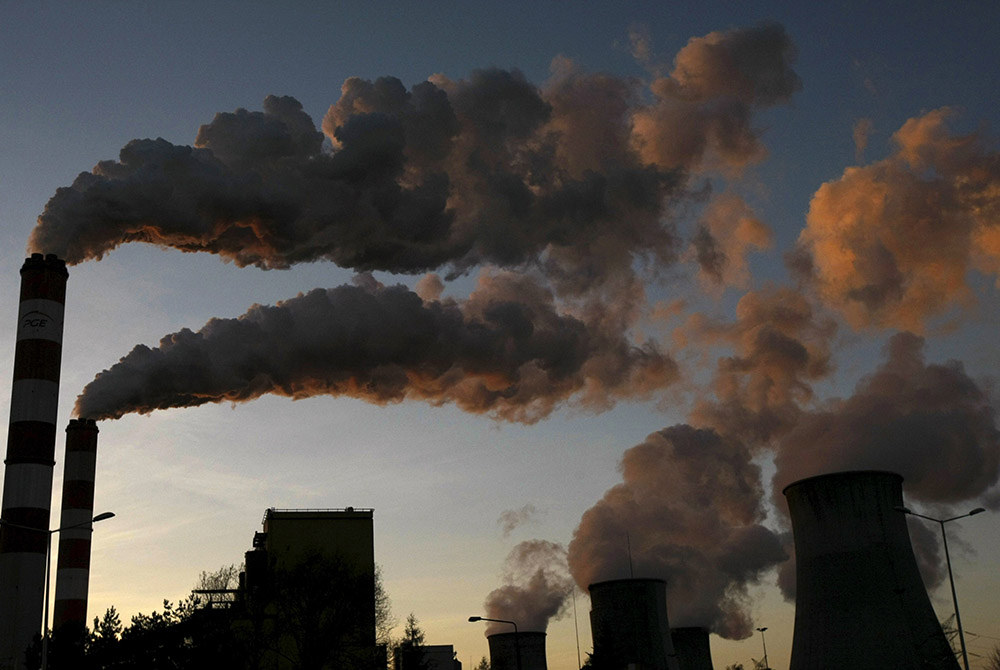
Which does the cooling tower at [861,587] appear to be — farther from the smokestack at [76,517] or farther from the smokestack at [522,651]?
the smokestack at [522,651]

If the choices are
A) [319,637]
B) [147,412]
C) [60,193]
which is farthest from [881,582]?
[60,193]

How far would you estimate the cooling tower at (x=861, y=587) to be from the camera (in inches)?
1167

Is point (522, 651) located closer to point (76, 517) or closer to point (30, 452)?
point (76, 517)

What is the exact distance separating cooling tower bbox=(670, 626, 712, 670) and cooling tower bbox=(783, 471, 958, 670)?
31.4 m

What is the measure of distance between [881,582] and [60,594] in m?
30.0

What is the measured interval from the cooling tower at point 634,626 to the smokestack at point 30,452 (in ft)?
98.1

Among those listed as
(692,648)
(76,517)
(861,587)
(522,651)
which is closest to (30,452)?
(76,517)

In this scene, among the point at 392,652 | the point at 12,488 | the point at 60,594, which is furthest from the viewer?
the point at 392,652

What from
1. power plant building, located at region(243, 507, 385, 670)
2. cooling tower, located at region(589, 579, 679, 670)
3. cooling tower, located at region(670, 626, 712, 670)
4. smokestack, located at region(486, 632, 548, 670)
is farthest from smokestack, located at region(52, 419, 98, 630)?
cooling tower, located at region(670, 626, 712, 670)

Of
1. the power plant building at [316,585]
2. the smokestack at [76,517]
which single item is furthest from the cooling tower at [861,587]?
the smokestack at [76,517]

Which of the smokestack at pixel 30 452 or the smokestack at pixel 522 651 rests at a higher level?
the smokestack at pixel 30 452

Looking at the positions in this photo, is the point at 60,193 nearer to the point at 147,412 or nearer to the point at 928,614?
the point at 147,412

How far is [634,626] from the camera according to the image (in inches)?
1956

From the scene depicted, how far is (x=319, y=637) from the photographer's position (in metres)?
36.9
